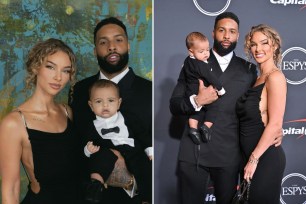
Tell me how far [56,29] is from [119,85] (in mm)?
643

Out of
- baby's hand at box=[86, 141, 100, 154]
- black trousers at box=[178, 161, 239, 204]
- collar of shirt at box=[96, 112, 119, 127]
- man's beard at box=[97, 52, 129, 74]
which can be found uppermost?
man's beard at box=[97, 52, 129, 74]

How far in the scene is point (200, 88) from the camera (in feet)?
9.18

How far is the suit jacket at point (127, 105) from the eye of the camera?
119 inches

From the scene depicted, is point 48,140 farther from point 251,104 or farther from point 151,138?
point 251,104

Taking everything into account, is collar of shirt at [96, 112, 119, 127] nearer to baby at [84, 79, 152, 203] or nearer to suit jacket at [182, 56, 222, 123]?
baby at [84, 79, 152, 203]

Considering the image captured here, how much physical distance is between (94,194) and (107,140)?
1.42ft

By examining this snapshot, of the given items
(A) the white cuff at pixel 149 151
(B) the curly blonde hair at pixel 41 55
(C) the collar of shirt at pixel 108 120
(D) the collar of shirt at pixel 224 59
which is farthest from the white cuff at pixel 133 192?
(D) the collar of shirt at pixel 224 59

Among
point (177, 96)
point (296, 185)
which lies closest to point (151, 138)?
point (177, 96)

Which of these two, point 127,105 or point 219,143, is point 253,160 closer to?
point 219,143

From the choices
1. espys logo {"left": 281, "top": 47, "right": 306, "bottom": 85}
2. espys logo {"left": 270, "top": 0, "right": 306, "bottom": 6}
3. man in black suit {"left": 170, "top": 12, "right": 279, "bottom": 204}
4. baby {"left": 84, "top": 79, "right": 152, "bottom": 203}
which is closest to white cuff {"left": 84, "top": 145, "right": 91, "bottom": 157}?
baby {"left": 84, "top": 79, "right": 152, "bottom": 203}

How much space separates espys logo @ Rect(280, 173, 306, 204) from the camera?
3.25m

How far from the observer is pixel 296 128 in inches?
127

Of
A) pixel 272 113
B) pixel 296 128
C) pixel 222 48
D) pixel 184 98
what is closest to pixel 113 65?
pixel 184 98

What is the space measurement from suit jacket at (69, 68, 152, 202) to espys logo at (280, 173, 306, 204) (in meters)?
1.21
